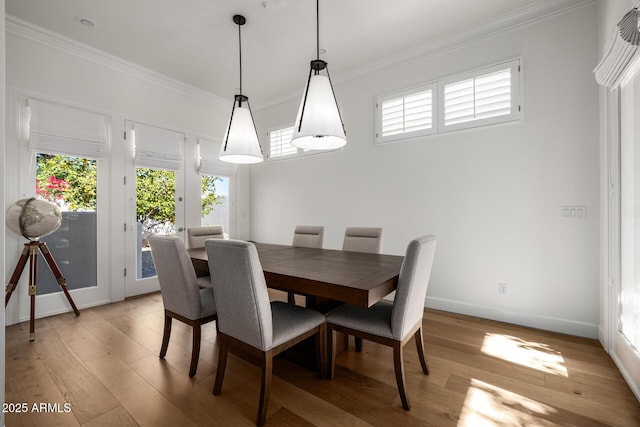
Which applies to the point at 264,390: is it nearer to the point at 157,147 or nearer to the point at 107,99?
the point at 157,147

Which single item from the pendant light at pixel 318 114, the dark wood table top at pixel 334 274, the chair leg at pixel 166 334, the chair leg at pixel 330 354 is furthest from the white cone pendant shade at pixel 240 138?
the chair leg at pixel 330 354

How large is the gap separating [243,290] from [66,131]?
3.20 m

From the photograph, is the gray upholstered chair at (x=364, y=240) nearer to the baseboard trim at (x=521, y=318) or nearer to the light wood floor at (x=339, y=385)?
the light wood floor at (x=339, y=385)

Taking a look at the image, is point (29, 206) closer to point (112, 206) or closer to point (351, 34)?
point (112, 206)

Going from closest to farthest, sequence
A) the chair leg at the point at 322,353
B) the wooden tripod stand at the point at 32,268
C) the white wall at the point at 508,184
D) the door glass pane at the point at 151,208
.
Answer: the chair leg at the point at 322,353, the white wall at the point at 508,184, the wooden tripod stand at the point at 32,268, the door glass pane at the point at 151,208

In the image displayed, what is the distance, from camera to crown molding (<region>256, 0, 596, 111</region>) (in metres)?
2.57

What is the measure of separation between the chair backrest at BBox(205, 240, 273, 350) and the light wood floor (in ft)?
1.58

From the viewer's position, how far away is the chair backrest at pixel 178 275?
1.91 meters

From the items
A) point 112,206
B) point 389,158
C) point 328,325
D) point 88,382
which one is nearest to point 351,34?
point 389,158

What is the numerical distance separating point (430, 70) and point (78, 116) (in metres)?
4.09

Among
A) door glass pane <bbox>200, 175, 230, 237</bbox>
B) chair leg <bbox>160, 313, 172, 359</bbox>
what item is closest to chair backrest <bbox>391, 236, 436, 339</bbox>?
chair leg <bbox>160, 313, 172, 359</bbox>

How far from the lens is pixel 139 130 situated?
376 cm

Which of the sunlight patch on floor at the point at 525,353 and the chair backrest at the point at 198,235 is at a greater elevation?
the chair backrest at the point at 198,235

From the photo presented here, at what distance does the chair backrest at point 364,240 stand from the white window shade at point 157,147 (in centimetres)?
284
